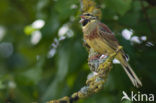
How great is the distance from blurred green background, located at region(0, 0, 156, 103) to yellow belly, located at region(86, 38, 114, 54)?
2.59ft

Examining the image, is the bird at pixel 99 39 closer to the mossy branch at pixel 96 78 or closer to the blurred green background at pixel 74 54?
the mossy branch at pixel 96 78

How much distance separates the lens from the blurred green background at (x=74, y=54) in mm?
2395

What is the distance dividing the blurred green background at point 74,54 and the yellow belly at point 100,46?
2.59 ft

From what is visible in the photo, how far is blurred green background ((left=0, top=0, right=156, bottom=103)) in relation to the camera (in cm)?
239

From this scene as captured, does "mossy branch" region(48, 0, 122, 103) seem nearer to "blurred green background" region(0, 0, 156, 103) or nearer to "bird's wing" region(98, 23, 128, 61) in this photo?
"bird's wing" region(98, 23, 128, 61)

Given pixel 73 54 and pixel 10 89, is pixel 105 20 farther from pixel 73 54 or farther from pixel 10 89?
pixel 10 89

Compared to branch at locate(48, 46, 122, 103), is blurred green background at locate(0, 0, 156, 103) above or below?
above

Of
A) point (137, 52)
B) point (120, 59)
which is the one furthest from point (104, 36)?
point (137, 52)

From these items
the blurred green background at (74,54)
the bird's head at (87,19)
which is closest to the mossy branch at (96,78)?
the bird's head at (87,19)

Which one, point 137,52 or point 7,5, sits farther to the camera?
point 7,5

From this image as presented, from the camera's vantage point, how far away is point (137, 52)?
2.65 metres

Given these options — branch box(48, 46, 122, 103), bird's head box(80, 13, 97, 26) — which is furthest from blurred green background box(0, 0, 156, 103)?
branch box(48, 46, 122, 103)

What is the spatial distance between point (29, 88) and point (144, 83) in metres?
1.52

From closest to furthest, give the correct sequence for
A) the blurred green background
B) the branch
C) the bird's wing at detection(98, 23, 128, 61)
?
the branch
the bird's wing at detection(98, 23, 128, 61)
the blurred green background
